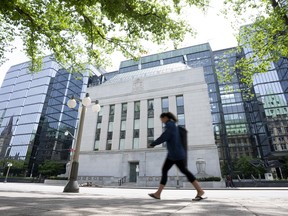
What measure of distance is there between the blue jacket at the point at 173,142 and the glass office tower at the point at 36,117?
187 feet

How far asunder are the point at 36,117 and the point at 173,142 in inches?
2635

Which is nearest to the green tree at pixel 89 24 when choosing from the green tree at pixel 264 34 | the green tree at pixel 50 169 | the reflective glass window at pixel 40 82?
the green tree at pixel 264 34

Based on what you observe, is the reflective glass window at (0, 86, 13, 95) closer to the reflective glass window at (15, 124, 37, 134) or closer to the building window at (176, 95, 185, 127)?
the reflective glass window at (15, 124, 37, 134)

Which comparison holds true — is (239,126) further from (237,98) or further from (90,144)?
(90,144)

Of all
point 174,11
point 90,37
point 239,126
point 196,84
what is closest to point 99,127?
point 196,84

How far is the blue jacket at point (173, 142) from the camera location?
136 inches

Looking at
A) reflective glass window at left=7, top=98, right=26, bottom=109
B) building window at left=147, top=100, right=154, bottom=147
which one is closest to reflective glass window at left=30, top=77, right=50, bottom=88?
reflective glass window at left=7, top=98, right=26, bottom=109

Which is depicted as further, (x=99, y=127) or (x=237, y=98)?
(x=237, y=98)

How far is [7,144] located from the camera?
58469mm

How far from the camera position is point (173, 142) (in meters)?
3.50

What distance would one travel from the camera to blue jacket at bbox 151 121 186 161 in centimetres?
345

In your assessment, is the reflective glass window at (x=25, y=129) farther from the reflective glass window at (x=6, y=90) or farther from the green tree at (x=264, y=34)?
the green tree at (x=264, y=34)

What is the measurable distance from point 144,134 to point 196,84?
465 inches

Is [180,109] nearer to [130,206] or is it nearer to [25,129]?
[130,206]
